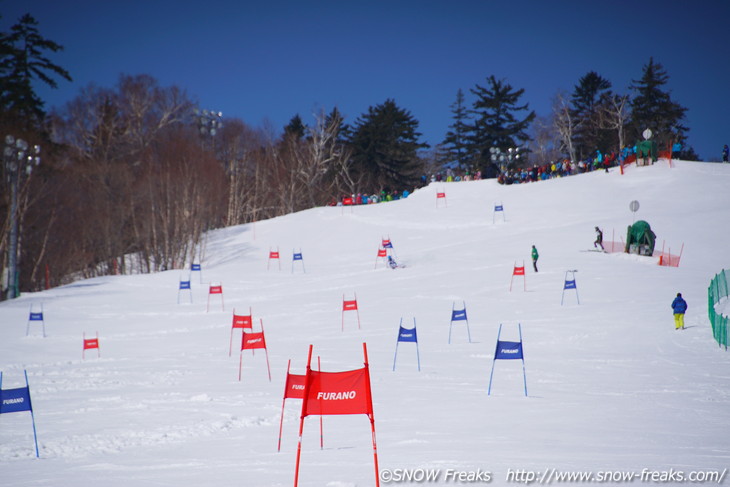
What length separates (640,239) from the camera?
38406 millimetres

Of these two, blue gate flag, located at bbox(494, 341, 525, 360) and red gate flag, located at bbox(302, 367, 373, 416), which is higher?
red gate flag, located at bbox(302, 367, 373, 416)

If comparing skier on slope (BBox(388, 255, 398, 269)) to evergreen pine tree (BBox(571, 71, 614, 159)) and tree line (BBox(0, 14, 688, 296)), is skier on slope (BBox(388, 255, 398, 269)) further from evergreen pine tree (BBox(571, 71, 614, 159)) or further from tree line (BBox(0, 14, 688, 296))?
evergreen pine tree (BBox(571, 71, 614, 159))

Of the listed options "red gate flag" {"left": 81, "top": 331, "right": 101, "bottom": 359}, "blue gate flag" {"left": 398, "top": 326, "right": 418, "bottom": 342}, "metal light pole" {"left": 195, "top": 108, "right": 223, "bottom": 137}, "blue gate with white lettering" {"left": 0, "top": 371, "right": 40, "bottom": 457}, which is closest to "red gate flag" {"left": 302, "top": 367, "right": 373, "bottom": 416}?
"blue gate with white lettering" {"left": 0, "top": 371, "right": 40, "bottom": 457}

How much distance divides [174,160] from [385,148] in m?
30.3

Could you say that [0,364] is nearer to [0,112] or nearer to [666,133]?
[0,112]

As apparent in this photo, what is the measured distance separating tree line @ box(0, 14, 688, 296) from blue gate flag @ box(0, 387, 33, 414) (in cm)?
2705

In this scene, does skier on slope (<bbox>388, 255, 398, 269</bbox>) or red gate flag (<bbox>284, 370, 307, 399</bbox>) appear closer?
red gate flag (<bbox>284, 370, 307, 399</bbox>)

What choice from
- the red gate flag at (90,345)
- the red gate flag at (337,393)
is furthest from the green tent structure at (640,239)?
the red gate flag at (337,393)

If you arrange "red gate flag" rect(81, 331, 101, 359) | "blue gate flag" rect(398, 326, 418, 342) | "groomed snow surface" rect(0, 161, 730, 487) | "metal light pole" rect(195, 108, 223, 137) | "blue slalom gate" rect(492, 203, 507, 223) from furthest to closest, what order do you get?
"metal light pole" rect(195, 108, 223, 137), "blue slalom gate" rect(492, 203, 507, 223), "red gate flag" rect(81, 331, 101, 359), "blue gate flag" rect(398, 326, 418, 342), "groomed snow surface" rect(0, 161, 730, 487)

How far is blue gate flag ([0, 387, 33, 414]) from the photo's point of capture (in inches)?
436

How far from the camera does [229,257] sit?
5409 centimetres

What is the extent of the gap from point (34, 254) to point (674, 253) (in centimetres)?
4614

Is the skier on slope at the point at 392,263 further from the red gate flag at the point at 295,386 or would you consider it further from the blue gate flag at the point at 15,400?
the blue gate flag at the point at 15,400

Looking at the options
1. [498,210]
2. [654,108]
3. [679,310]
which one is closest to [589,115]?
[654,108]
